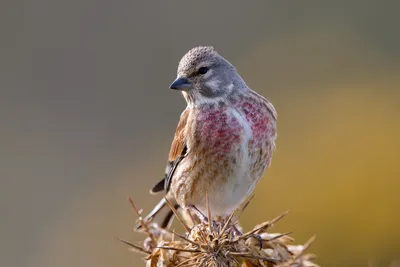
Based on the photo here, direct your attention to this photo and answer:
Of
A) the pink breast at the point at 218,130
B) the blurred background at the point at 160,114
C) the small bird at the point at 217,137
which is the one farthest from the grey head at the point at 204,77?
the blurred background at the point at 160,114

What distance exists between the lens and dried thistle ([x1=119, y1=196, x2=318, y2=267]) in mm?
2633

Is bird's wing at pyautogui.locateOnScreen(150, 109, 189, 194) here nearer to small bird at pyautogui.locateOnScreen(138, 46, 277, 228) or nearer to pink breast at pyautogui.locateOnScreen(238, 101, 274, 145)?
small bird at pyautogui.locateOnScreen(138, 46, 277, 228)

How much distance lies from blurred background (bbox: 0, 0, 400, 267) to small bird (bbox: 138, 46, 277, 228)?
1.41 m

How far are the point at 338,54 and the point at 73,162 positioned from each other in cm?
384

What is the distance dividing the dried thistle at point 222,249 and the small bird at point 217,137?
128cm

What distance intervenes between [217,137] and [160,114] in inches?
232

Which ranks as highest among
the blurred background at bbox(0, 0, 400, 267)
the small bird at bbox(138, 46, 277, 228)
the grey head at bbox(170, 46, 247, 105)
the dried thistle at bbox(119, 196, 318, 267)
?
the blurred background at bbox(0, 0, 400, 267)

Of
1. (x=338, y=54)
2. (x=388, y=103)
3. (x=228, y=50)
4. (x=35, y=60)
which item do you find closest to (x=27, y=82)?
(x=35, y=60)

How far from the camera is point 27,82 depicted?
11.7m

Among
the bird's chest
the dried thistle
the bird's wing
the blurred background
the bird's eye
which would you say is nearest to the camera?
the dried thistle

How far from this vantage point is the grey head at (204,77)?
4.28m

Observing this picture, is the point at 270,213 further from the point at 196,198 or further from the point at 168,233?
the point at 168,233

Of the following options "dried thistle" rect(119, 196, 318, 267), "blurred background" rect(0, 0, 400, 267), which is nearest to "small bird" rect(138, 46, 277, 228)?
"dried thistle" rect(119, 196, 318, 267)

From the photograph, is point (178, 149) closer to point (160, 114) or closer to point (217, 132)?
point (217, 132)
